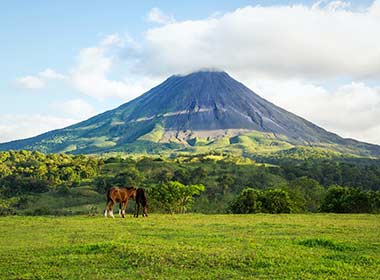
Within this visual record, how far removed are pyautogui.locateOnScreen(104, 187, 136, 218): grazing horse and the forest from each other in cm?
1099

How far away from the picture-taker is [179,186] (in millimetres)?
36062

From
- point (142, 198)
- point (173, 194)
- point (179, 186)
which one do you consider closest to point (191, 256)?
point (142, 198)

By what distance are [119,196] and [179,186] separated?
12.9 metres

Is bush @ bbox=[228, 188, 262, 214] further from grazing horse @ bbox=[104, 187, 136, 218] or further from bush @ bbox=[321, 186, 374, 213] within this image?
grazing horse @ bbox=[104, 187, 136, 218]

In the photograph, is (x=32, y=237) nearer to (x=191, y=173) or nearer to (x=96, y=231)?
(x=96, y=231)

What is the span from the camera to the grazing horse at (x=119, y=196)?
22609 mm

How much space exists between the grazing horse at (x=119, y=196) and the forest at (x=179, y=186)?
11.0 meters

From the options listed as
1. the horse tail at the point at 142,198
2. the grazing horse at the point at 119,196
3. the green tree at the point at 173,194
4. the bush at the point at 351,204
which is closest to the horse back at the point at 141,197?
the horse tail at the point at 142,198

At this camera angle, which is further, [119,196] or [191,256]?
[119,196]

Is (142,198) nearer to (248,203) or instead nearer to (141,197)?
(141,197)

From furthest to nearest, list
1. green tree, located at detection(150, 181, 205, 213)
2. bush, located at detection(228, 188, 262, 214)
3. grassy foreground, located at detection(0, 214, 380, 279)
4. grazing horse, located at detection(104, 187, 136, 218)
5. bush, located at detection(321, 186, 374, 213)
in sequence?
green tree, located at detection(150, 181, 205, 213), bush, located at detection(321, 186, 374, 213), bush, located at detection(228, 188, 262, 214), grazing horse, located at detection(104, 187, 136, 218), grassy foreground, located at detection(0, 214, 380, 279)

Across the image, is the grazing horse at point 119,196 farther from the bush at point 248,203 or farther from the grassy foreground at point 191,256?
the bush at point 248,203

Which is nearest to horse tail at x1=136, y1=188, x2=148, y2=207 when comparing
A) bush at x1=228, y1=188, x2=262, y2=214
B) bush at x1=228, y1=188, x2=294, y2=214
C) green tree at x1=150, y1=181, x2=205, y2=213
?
bush at x1=228, y1=188, x2=294, y2=214

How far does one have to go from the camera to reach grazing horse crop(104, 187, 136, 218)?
22609mm
